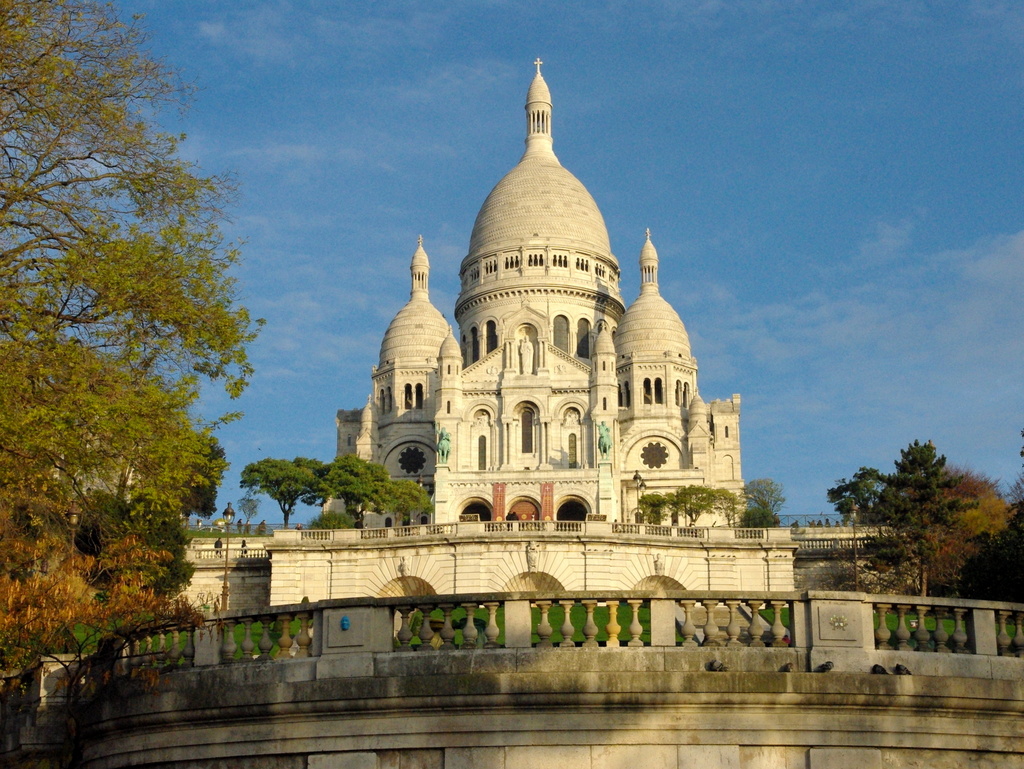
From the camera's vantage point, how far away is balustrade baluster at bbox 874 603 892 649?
40.3 feet

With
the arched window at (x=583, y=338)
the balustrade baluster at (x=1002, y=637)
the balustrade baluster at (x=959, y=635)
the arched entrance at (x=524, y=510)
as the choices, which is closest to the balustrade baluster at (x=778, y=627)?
the balustrade baluster at (x=959, y=635)

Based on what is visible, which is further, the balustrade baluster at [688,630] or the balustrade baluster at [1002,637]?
the balustrade baluster at [1002,637]

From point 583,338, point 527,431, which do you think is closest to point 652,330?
point 583,338

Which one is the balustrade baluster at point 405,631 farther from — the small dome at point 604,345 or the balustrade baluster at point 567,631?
the small dome at point 604,345

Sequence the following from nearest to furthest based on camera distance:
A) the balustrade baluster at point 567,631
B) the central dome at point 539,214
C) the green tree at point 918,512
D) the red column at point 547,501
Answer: the balustrade baluster at point 567,631
the green tree at point 918,512
the red column at point 547,501
the central dome at point 539,214

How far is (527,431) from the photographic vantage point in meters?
103

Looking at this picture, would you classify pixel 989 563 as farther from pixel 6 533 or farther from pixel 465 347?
pixel 465 347

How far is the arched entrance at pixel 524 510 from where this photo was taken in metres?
91.8

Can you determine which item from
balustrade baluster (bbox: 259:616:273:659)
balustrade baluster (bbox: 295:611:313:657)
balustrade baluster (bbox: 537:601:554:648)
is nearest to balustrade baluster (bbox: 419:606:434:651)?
balustrade baluster (bbox: 537:601:554:648)

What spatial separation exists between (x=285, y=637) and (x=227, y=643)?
733 millimetres

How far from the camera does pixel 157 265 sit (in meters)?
16.7

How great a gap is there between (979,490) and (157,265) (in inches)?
2641

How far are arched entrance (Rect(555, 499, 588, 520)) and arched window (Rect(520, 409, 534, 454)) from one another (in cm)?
916

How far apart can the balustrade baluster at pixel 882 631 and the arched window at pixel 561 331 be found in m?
101
